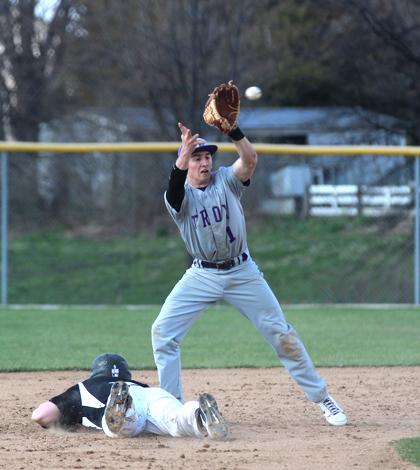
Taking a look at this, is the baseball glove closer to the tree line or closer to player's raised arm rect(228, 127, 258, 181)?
player's raised arm rect(228, 127, 258, 181)

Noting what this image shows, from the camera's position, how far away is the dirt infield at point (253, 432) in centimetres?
482

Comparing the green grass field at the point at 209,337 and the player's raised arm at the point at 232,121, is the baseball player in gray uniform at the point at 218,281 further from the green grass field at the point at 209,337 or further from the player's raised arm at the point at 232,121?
the green grass field at the point at 209,337

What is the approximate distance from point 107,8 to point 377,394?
13.6 m

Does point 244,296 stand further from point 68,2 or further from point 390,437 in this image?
point 68,2

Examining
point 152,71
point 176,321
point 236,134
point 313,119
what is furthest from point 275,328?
point 313,119

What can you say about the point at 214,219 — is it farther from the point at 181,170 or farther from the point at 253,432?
the point at 253,432

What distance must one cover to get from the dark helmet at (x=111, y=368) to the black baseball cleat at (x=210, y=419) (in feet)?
2.53

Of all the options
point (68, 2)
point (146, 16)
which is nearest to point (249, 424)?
point (146, 16)

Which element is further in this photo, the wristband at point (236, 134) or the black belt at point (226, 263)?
the black belt at point (226, 263)

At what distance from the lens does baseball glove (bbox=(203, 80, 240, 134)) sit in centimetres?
564

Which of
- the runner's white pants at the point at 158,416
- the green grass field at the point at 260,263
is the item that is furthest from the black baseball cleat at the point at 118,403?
the green grass field at the point at 260,263

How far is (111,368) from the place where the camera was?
18.8 feet

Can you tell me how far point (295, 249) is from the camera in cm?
1444

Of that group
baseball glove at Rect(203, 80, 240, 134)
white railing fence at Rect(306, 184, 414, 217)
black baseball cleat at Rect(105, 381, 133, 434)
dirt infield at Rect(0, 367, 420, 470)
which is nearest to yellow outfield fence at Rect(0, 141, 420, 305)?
white railing fence at Rect(306, 184, 414, 217)
